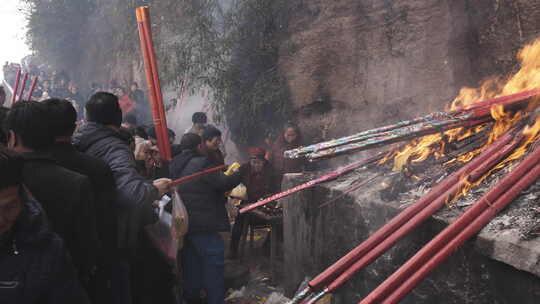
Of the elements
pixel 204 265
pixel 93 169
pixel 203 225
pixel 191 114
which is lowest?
pixel 204 265

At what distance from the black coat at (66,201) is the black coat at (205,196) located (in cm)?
221

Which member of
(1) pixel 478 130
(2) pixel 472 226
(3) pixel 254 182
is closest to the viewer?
(2) pixel 472 226

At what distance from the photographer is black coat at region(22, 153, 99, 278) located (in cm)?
224

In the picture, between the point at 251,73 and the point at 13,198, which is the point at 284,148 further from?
the point at 13,198

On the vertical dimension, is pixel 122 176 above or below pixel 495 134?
above

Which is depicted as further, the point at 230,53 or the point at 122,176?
the point at 230,53

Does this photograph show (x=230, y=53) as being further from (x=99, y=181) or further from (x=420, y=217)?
(x=420, y=217)

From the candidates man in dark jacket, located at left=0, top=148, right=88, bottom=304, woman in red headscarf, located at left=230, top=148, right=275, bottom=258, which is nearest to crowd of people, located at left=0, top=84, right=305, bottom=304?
man in dark jacket, located at left=0, top=148, right=88, bottom=304

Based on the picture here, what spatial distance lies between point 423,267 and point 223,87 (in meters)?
8.38

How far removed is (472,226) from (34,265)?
2.11 meters

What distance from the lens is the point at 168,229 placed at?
3.30 m

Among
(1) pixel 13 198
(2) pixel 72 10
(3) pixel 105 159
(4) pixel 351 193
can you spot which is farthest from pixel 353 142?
(2) pixel 72 10

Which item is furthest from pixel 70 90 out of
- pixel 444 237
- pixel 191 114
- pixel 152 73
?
pixel 444 237

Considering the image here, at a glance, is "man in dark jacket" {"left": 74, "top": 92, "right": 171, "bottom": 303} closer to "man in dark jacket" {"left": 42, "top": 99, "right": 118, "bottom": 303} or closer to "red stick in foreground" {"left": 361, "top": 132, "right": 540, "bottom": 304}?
"man in dark jacket" {"left": 42, "top": 99, "right": 118, "bottom": 303}
